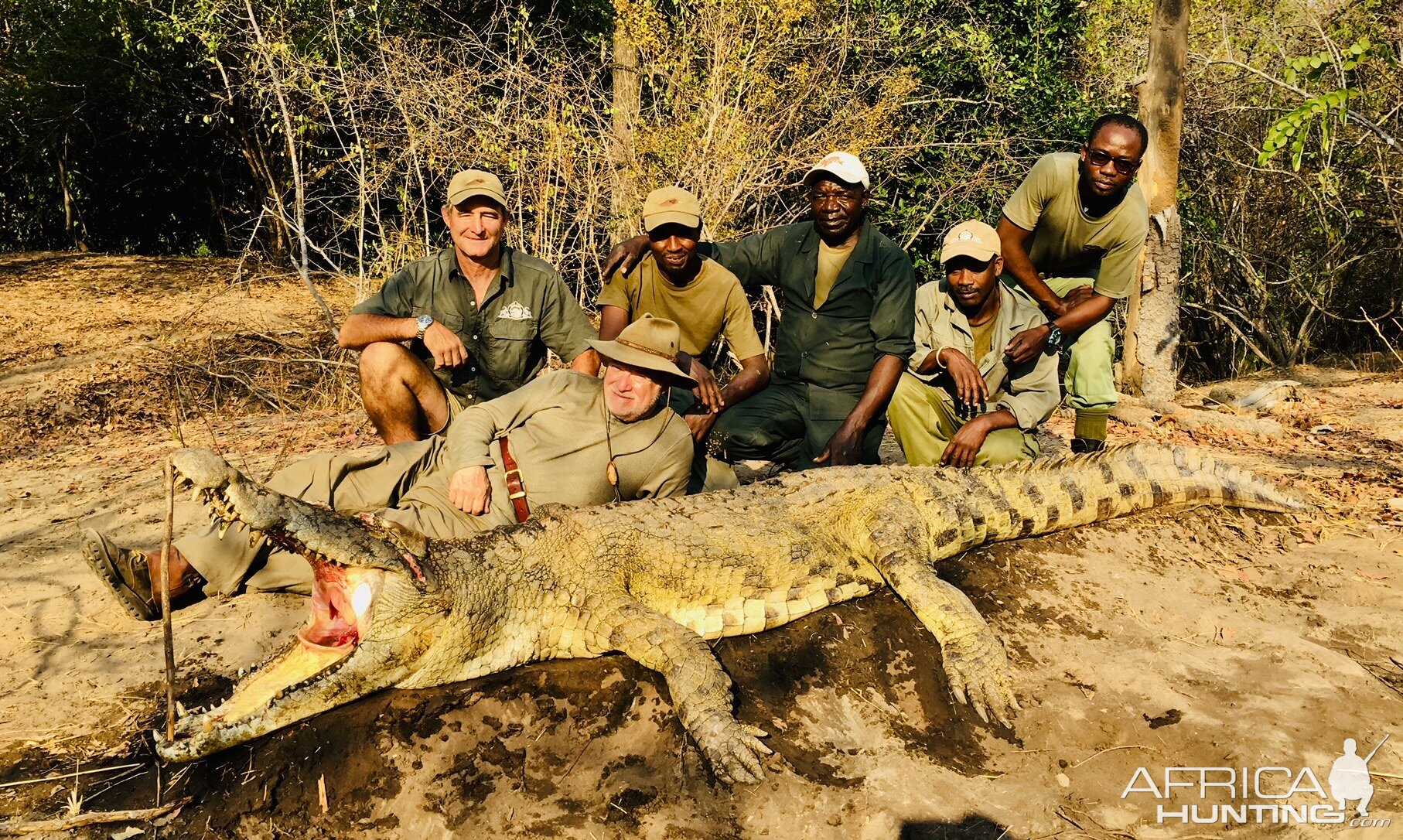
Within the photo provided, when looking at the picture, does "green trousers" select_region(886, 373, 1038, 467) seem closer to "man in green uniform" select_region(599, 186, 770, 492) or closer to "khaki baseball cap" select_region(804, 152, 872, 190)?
"man in green uniform" select_region(599, 186, 770, 492)

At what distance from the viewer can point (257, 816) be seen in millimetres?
2859

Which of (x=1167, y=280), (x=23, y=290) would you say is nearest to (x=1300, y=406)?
(x=1167, y=280)

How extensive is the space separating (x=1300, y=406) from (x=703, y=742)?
23.1 feet

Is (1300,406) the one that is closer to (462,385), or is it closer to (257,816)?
(462,385)

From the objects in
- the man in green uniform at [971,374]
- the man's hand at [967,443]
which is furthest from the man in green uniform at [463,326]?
the man's hand at [967,443]

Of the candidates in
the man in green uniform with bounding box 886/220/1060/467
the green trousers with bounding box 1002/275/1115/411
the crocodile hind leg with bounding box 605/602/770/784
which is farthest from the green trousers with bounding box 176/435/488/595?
the green trousers with bounding box 1002/275/1115/411

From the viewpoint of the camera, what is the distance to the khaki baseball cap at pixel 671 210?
4.78 m

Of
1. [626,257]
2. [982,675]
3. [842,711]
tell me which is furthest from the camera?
[626,257]

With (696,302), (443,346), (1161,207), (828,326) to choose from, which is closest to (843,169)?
(828,326)

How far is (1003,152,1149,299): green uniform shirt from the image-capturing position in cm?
521

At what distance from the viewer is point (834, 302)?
521 cm

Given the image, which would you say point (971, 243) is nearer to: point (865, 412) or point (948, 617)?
point (865, 412)

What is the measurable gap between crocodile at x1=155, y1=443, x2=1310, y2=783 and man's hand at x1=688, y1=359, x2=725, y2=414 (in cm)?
46

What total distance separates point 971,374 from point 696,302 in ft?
5.03
